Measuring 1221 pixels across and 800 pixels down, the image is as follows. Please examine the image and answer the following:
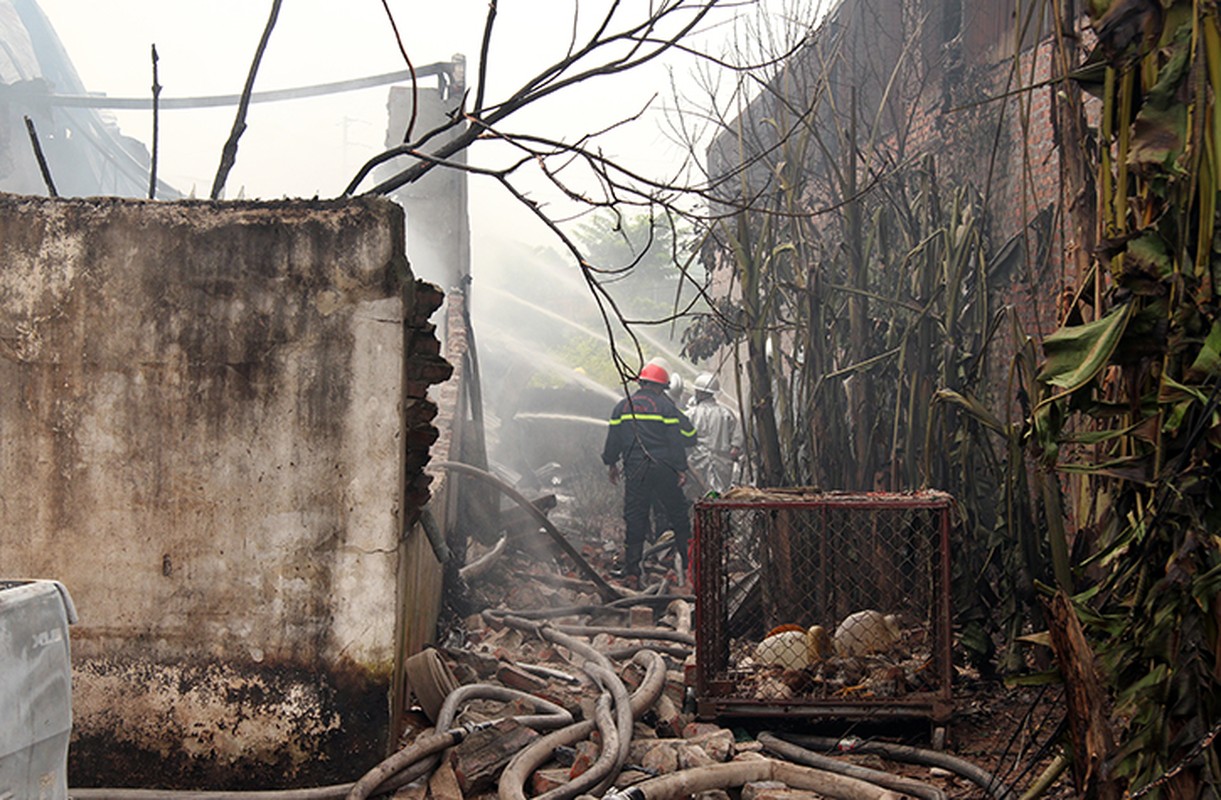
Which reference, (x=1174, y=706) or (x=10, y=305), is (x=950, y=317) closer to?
(x=1174, y=706)

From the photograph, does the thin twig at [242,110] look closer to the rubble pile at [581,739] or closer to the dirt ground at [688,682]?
the rubble pile at [581,739]

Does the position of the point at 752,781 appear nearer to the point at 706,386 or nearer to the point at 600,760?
the point at 600,760

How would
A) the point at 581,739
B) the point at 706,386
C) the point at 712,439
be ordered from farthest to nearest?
the point at 706,386, the point at 712,439, the point at 581,739

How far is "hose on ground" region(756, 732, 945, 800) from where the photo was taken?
13.5ft

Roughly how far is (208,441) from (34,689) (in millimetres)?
2051

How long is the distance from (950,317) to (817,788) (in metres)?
3.25

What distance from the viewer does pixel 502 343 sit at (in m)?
23.6

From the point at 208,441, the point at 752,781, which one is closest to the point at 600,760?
the point at 752,781

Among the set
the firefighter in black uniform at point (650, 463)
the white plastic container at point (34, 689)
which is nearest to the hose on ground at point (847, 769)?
the white plastic container at point (34, 689)

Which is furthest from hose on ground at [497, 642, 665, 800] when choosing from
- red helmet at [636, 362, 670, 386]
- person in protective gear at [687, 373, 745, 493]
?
person in protective gear at [687, 373, 745, 493]

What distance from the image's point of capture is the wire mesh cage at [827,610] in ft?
16.3

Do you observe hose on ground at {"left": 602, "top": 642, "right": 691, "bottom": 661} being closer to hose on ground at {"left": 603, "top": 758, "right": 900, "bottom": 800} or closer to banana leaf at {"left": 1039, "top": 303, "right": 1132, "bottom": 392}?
hose on ground at {"left": 603, "top": 758, "right": 900, "bottom": 800}

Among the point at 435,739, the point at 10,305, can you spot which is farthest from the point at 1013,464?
the point at 10,305

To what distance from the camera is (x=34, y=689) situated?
7.87 ft
